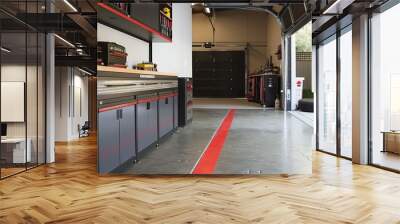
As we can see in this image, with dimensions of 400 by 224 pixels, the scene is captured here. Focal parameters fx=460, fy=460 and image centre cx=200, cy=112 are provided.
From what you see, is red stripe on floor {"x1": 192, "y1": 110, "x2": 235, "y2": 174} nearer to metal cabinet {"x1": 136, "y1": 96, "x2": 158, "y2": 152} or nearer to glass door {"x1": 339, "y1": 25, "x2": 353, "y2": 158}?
metal cabinet {"x1": 136, "y1": 96, "x2": 158, "y2": 152}

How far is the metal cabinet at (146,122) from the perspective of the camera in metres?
5.62

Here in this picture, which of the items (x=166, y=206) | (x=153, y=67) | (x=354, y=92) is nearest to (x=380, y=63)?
(x=354, y=92)

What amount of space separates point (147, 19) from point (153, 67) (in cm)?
59

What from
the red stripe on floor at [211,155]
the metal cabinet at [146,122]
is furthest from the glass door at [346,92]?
the metal cabinet at [146,122]

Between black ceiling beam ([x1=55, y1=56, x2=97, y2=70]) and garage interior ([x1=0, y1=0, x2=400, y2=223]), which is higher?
black ceiling beam ([x1=55, y1=56, x2=97, y2=70])

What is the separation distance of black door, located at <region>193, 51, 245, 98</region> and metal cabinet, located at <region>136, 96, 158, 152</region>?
2.90 ft

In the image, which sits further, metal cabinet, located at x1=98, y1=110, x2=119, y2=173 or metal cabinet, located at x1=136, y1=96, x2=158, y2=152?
metal cabinet, located at x1=136, y1=96, x2=158, y2=152

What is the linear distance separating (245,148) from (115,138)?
1.53 m

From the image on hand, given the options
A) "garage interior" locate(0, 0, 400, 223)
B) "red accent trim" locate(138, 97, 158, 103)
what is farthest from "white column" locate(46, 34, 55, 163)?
"red accent trim" locate(138, 97, 158, 103)

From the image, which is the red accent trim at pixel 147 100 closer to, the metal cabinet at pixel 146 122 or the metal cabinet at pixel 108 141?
the metal cabinet at pixel 146 122

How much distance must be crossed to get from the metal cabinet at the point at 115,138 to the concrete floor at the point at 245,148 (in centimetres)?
19

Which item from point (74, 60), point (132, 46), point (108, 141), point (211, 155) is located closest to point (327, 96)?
point (211, 155)

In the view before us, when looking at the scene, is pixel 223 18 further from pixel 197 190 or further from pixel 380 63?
pixel 380 63

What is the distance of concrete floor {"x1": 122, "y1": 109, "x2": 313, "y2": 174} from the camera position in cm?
539
